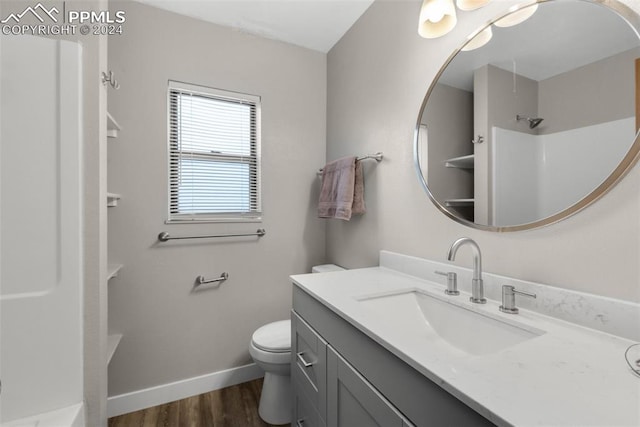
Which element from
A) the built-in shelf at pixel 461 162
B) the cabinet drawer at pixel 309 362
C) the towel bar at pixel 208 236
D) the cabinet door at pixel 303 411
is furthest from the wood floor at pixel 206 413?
the built-in shelf at pixel 461 162

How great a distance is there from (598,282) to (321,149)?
5.89 ft

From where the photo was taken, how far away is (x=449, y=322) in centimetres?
102

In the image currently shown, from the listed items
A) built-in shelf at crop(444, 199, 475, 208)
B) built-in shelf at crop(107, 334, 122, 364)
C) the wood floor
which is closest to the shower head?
built-in shelf at crop(444, 199, 475, 208)

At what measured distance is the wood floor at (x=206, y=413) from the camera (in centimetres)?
160

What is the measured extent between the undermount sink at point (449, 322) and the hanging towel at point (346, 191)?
66 centimetres

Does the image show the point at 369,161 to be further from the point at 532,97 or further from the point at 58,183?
the point at 58,183

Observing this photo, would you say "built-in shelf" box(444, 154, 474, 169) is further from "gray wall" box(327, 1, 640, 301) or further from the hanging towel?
the hanging towel

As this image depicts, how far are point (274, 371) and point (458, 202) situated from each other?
51.0 inches

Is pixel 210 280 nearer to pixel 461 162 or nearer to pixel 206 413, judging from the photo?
pixel 206 413

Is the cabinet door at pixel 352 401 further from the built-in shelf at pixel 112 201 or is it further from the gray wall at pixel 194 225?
the built-in shelf at pixel 112 201

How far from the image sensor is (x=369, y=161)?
1741mm

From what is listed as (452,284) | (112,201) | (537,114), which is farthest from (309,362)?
(112,201)

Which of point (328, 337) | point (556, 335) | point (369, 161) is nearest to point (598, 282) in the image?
point (556, 335)

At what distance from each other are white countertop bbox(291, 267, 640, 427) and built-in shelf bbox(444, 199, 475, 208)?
433 millimetres
